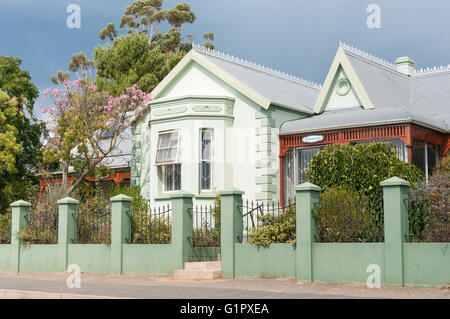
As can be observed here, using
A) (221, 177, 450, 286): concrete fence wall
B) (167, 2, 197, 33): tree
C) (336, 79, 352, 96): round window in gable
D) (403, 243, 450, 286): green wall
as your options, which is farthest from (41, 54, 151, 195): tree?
(167, 2, 197, 33): tree

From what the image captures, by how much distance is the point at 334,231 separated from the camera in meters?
13.2

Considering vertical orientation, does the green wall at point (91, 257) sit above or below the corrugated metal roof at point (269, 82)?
below

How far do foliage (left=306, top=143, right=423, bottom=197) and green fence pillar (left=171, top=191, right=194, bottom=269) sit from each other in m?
3.42

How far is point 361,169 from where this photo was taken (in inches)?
604

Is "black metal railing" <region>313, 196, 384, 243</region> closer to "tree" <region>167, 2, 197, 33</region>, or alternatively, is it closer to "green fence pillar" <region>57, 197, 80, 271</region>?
"green fence pillar" <region>57, 197, 80, 271</region>

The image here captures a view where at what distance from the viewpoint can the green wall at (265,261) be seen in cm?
1347

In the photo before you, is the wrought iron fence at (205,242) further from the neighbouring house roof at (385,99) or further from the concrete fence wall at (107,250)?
the neighbouring house roof at (385,99)

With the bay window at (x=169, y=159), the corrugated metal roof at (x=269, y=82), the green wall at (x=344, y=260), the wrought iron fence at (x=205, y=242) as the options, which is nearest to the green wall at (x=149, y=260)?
the wrought iron fence at (x=205, y=242)

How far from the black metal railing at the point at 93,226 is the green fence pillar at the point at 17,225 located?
177 centimetres

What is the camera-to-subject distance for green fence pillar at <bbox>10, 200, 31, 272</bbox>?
18141 mm

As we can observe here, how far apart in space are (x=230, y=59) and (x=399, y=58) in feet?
20.1
